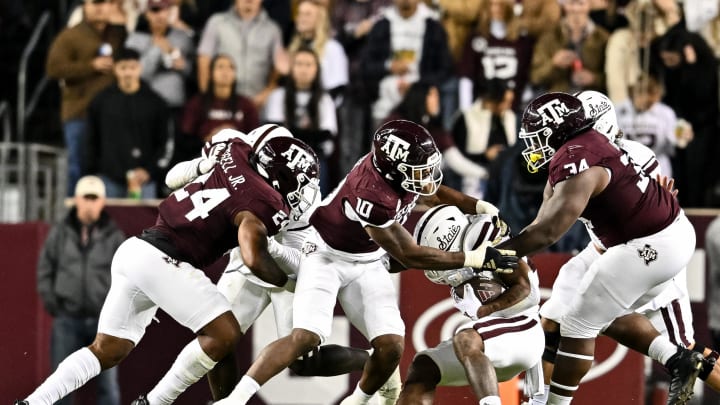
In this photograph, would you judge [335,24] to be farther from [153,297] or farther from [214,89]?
[153,297]

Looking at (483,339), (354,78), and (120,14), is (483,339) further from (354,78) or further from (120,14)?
(120,14)

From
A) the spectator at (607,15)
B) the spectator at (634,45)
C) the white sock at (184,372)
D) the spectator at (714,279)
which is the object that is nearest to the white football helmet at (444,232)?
the white sock at (184,372)

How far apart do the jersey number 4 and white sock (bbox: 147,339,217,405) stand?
778 millimetres

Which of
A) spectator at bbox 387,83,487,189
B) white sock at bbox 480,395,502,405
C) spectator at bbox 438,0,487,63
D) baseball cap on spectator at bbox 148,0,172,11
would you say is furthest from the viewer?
spectator at bbox 438,0,487,63

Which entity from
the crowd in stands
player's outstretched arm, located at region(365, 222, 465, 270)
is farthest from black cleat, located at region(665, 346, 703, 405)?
the crowd in stands

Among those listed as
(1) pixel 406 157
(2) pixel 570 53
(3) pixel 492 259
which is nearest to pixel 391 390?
(3) pixel 492 259

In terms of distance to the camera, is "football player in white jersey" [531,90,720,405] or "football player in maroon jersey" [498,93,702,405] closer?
"football player in maroon jersey" [498,93,702,405]

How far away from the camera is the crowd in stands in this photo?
12.2 m

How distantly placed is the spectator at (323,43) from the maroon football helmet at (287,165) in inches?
143

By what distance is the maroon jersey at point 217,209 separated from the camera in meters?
8.61

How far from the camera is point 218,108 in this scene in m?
12.2

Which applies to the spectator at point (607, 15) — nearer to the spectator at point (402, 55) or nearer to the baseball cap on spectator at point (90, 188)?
the spectator at point (402, 55)

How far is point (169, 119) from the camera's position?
12.3m

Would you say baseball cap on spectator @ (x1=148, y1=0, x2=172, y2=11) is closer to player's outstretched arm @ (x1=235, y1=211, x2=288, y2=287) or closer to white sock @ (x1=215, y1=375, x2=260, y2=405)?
player's outstretched arm @ (x1=235, y1=211, x2=288, y2=287)
